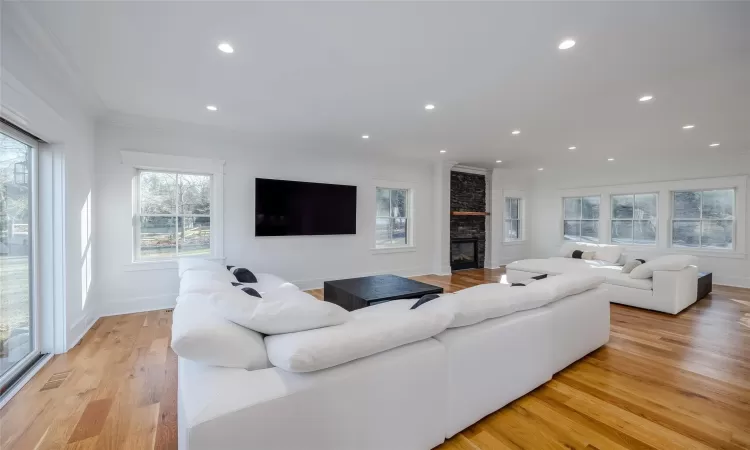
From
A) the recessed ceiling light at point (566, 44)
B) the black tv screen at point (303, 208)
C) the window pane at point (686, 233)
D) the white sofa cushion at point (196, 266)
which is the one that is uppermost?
the recessed ceiling light at point (566, 44)

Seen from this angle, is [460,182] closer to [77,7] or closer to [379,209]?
[379,209]

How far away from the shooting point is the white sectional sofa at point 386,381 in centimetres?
107

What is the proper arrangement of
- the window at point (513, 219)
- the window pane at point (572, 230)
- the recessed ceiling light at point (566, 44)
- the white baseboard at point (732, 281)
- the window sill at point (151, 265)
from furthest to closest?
the window at point (513, 219), the window pane at point (572, 230), the white baseboard at point (732, 281), the window sill at point (151, 265), the recessed ceiling light at point (566, 44)

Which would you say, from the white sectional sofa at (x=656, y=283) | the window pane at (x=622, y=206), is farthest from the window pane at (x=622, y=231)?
the white sectional sofa at (x=656, y=283)

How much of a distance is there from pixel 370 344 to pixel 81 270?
3592 millimetres

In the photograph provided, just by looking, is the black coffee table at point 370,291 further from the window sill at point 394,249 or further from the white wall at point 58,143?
the white wall at point 58,143

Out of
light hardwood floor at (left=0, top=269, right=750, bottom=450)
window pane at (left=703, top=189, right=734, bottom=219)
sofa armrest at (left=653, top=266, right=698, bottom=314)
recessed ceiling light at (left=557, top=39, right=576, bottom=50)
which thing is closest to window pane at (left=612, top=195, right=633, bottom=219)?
window pane at (left=703, top=189, right=734, bottom=219)

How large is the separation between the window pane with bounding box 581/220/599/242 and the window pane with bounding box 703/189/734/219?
181cm

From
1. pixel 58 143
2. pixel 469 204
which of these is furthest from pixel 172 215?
pixel 469 204

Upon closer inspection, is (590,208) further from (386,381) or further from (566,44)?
(386,381)

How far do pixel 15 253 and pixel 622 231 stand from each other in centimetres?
951

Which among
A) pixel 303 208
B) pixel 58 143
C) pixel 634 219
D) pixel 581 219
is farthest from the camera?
pixel 581 219

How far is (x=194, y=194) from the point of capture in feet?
14.4

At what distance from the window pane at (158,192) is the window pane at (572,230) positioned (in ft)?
28.0
